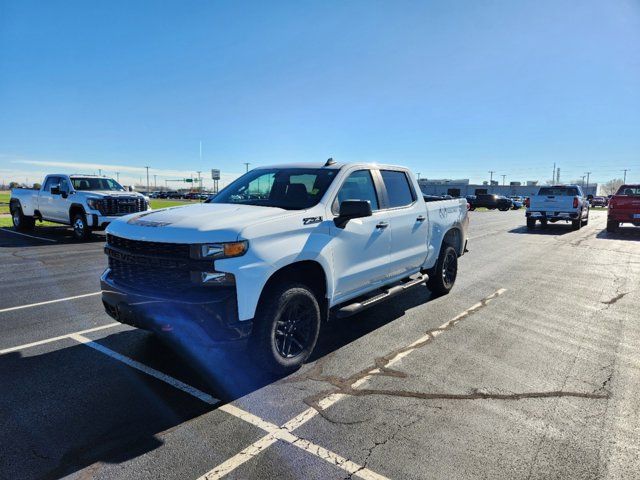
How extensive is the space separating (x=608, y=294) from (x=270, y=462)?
6889mm

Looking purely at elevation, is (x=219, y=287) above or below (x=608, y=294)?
above

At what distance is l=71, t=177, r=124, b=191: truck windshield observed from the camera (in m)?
14.2

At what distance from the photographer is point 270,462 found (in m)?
2.73

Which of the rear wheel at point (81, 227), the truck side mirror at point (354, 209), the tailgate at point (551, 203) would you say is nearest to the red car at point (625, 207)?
the tailgate at point (551, 203)

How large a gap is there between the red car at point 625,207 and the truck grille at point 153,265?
63.1 feet

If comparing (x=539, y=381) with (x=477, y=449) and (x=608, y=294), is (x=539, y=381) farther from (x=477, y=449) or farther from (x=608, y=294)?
(x=608, y=294)

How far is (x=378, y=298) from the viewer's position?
4.95 m

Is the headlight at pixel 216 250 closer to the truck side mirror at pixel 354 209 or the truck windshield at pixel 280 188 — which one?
the truck windshield at pixel 280 188

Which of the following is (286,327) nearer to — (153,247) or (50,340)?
(153,247)

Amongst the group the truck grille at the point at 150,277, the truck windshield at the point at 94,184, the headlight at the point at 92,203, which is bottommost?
the truck grille at the point at 150,277

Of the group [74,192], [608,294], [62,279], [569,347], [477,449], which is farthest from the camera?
[74,192]

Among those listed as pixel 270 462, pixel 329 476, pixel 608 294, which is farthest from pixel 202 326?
pixel 608 294

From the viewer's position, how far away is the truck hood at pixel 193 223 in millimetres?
3469

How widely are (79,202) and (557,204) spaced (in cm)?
1892
